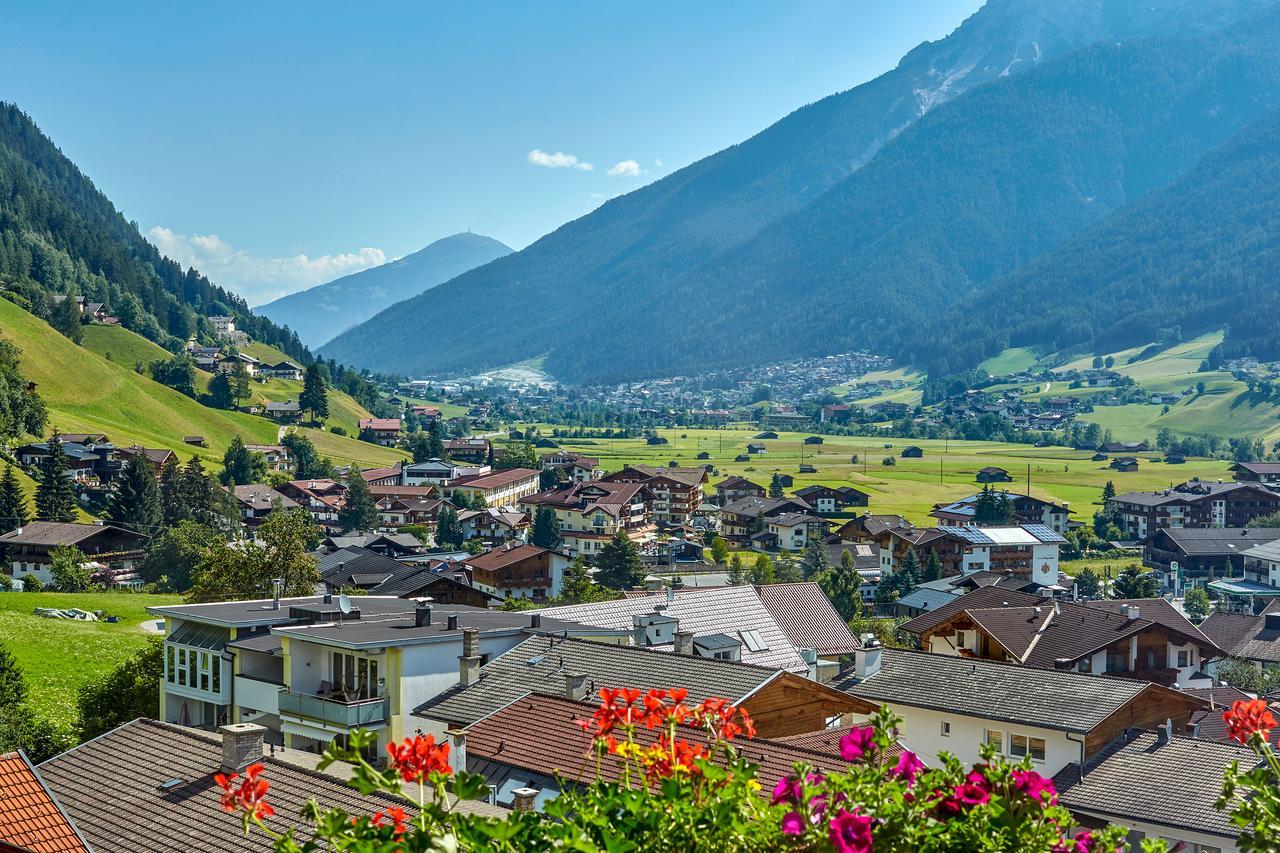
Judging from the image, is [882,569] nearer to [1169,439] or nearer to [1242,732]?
[1242,732]

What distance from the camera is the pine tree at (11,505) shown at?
85438 mm

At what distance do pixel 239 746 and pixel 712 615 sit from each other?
22198 mm

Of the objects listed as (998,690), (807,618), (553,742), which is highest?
(553,742)

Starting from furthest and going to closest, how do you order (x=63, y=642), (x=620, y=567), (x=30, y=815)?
1. (x=620, y=567)
2. (x=63, y=642)
3. (x=30, y=815)

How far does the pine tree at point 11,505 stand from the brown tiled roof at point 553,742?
74433mm

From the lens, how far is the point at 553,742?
19625 mm

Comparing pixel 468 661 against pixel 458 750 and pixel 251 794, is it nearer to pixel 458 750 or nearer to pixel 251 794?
pixel 458 750

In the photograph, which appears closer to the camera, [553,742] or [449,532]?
[553,742]

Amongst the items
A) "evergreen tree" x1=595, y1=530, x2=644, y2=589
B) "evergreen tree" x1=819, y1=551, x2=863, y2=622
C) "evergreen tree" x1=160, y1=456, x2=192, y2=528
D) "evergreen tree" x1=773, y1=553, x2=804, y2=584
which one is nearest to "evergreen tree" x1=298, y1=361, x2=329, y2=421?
"evergreen tree" x1=160, y1=456, x2=192, y2=528

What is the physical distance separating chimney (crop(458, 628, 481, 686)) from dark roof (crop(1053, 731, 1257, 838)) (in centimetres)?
1060

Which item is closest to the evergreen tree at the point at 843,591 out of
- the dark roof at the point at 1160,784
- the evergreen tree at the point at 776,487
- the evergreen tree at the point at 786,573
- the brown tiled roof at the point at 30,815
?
the evergreen tree at the point at 786,573

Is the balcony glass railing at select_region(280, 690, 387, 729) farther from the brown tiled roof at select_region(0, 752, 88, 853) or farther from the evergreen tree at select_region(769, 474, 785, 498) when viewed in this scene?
the evergreen tree at select_region(769, 474, 785, 498)

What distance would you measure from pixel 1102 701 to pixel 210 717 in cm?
1822

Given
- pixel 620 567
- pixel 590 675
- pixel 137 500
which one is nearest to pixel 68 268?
pixel 137 500
